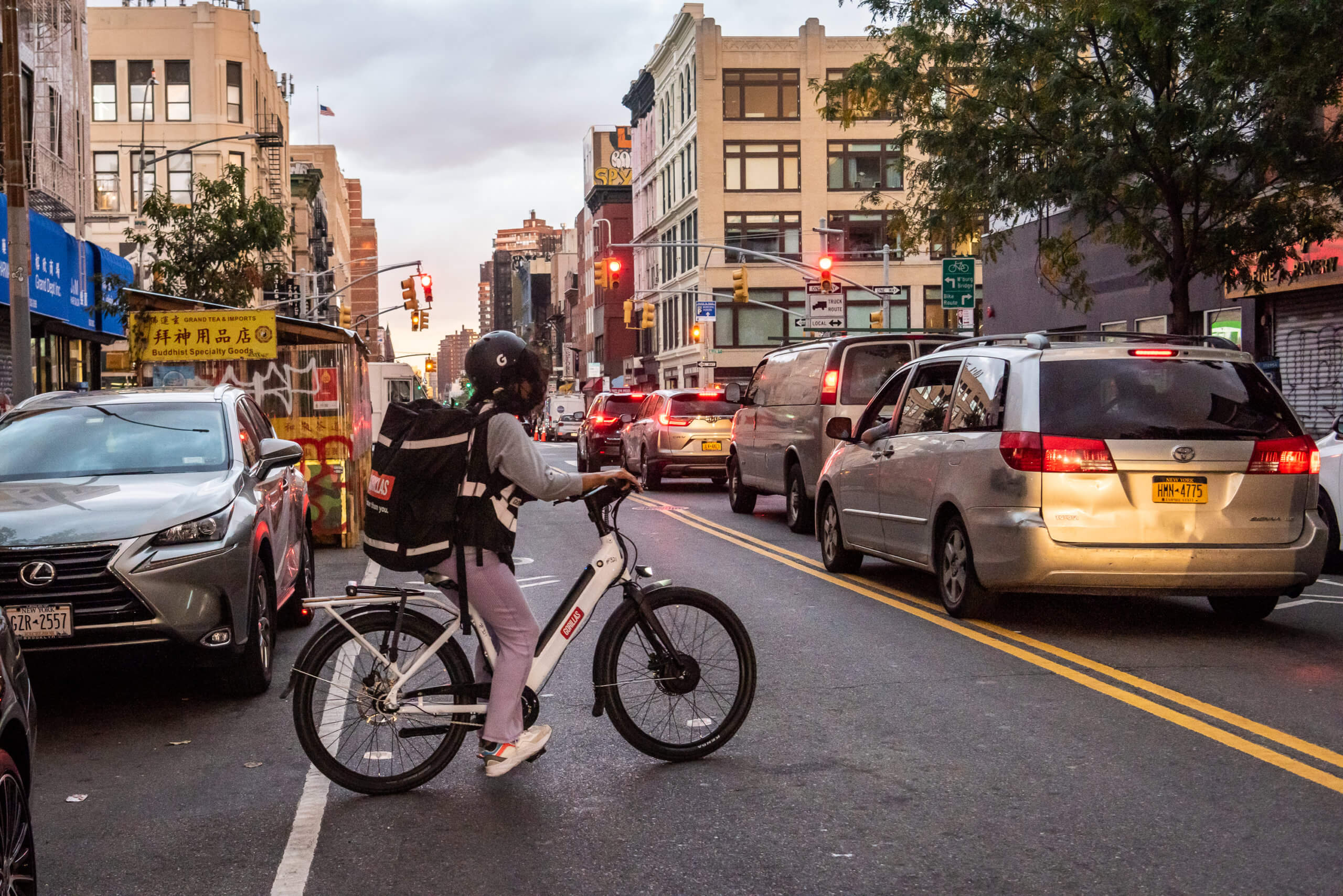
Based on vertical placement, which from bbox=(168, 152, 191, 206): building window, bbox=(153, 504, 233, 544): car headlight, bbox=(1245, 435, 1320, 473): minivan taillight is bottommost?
bbox=(153, 504, 233, 544): car headlight

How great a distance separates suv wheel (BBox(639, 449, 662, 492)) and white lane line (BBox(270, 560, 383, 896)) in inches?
744

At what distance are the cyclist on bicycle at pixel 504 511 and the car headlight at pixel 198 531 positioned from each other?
213 centimetres

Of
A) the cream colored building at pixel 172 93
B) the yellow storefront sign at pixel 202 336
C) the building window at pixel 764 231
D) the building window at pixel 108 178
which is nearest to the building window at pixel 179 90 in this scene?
the cream colored building at pixel 172 93

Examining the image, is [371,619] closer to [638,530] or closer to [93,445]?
[93,445]

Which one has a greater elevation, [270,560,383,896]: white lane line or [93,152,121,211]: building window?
[93,152,121,211]: building window

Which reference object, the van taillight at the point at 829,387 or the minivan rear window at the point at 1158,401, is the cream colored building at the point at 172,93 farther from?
the minivan rear window at the point at 1158,401

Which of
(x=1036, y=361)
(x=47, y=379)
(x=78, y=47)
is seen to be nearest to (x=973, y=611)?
(x=1036, y=361)

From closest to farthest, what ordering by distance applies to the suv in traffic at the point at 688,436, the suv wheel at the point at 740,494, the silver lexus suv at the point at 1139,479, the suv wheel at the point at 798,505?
the silver lexus suv at the point at 1139,479 < the suv wheel at the point at 798,505 < the suv wheel at the point at 740,494 < the suv in traffic at the point at 688,436

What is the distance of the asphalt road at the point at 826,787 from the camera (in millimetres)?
4801

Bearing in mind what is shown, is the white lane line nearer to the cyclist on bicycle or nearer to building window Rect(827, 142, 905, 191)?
the cyclist on bicycle

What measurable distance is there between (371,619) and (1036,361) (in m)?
5.29

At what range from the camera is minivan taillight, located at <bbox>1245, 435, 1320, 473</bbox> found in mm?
9273

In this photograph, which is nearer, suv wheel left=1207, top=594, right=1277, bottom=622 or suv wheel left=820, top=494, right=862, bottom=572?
suv wheel left=1207, top=594, right=1277, bottom=622

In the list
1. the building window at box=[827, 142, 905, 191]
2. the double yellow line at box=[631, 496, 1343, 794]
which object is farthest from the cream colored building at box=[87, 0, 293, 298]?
the double yellow line at box=[631, 496, 1343, 794]
